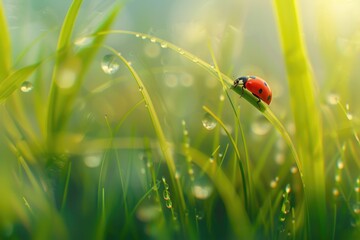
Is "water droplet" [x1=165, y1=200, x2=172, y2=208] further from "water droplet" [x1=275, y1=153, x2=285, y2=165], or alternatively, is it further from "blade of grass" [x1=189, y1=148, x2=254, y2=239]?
"water droplet" [x1=275, y1=153, x2=285, y2=165]

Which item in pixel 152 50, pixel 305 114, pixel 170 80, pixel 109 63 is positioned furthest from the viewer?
pixel 152 50

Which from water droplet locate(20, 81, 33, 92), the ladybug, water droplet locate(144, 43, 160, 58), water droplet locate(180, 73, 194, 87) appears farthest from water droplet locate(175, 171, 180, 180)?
water droplet locate(144, 43, 160, 58)

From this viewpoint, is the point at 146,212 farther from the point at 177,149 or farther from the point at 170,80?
→ the point at 170,80

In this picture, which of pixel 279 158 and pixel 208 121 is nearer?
pixel 208 121

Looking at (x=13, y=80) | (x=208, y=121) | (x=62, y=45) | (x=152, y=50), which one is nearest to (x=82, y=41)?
(x=62, y=45)

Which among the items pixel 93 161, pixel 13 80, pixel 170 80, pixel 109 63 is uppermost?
pixel 170 80

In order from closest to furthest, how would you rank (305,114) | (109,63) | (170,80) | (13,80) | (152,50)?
1. (305,114)
2. (13,80)
3. (109,63)
4. (170,80)
5. (152,50)

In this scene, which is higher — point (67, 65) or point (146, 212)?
point (67, 65)

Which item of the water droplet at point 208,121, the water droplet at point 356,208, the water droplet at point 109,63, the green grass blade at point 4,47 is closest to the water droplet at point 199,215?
the water droplet at point 208,121
